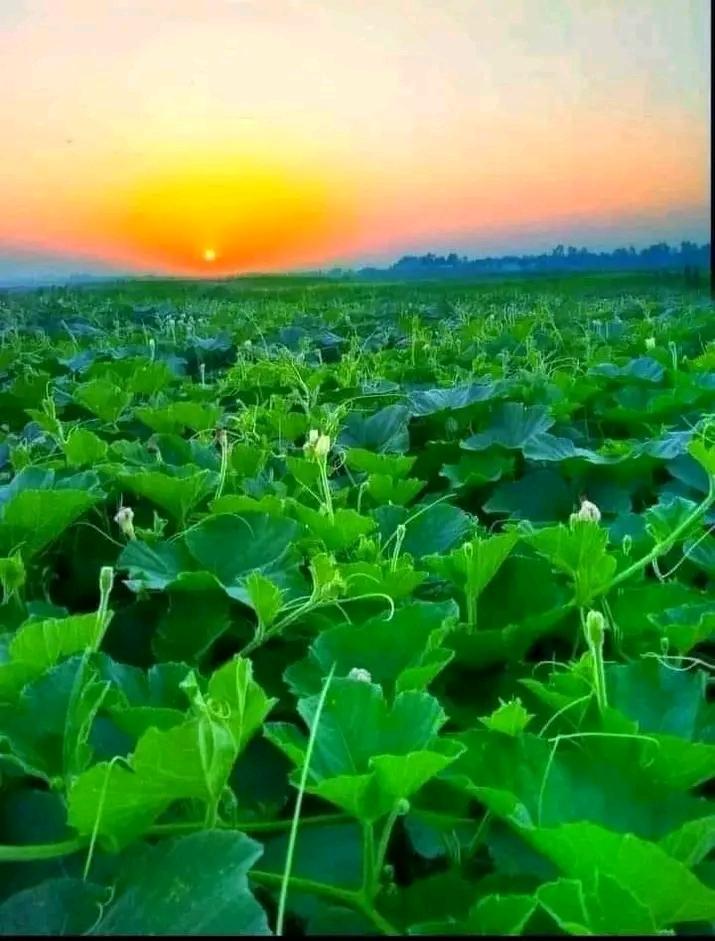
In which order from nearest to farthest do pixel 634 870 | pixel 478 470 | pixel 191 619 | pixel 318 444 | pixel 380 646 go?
pixel 634 870, pixel 380 646, pixel 191 619, pixel 318 444, pixel 478 470

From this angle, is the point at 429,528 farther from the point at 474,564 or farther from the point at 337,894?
the point at 337,894

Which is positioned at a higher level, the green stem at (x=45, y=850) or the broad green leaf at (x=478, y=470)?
the broad green leaf at (x=478, y=470)

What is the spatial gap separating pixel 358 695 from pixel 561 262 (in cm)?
945

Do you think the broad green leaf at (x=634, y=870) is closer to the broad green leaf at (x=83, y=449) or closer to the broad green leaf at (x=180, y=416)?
the broad green leaf at (x=83, y=449)

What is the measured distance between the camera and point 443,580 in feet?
2.92

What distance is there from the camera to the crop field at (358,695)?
459 millimetres

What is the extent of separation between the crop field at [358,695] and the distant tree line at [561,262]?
8126 mm

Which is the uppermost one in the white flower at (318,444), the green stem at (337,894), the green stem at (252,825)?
the white flower at (318,444)

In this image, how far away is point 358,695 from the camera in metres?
0.55

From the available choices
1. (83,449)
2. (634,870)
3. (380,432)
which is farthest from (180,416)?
(634,870)

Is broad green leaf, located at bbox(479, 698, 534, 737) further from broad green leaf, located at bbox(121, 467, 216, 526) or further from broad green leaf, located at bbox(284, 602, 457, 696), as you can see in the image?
broad green leaf, located at bbox(121, 467, 216, 526)

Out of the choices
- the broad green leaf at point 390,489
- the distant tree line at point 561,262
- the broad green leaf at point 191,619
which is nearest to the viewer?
the broad green leaf at point 191,619

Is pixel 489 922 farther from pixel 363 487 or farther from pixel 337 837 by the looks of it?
pixel 363 487

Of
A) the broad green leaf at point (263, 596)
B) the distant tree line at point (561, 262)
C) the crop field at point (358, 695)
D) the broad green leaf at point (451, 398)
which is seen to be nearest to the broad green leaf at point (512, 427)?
the crop field at point (358, 695)
